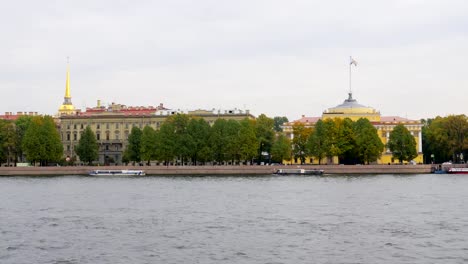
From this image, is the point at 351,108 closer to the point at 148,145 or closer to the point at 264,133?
the point at 264,133

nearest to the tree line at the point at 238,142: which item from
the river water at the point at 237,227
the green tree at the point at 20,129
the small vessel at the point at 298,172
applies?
the small vessel at the point at 298,172

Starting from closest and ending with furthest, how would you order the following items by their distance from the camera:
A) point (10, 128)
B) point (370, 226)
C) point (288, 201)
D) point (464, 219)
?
point (370, 226), point (464, 219), point (288, 201), point (10, 128)

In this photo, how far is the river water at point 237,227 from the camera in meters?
29.6

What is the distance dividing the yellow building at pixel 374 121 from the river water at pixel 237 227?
204 feet

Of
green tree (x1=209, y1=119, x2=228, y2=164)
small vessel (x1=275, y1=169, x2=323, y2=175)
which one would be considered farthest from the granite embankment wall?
green tree (x1=209, y1=119, x2=228, y2=164)

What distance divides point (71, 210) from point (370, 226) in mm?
17806

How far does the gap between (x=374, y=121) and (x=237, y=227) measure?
292ft

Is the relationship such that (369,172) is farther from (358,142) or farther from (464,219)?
(464,219)

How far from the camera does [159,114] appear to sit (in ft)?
430

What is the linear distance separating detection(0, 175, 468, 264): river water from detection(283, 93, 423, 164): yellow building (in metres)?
62.2

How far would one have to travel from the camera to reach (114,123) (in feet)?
431

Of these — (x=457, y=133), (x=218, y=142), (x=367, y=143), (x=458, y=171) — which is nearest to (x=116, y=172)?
(x=218, y=142)

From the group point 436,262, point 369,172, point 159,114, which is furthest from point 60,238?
point 159,114

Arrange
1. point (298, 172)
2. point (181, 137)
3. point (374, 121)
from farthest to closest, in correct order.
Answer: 1. point (374, 121)
2. point (181, 137)
3. point (298, 172)
